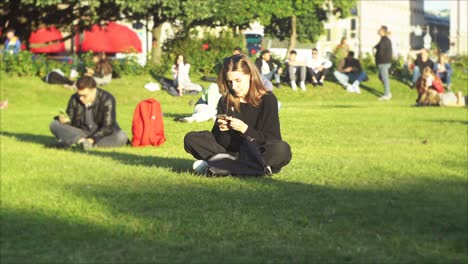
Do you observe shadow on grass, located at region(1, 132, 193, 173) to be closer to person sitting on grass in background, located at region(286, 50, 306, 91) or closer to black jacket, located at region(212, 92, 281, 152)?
black jacket, located at region(212, 92, 281, 152)

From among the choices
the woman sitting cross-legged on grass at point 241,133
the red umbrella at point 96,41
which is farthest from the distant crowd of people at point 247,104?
the red umbrella at point 96,41

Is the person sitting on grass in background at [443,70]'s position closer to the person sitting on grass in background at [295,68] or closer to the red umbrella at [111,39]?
the person sitting on grass in background at [295,68]

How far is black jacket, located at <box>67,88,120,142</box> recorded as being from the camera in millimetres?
18195

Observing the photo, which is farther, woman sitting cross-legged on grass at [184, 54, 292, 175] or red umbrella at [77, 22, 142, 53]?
red umbrella at [77, 22, 142, 53]

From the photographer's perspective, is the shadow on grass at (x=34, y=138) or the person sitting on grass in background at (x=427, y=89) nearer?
the shadow on grass at (x=34, y=138)

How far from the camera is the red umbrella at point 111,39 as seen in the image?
74.2 m

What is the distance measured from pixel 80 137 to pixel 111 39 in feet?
197

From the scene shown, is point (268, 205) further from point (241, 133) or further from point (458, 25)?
point (458, 25)

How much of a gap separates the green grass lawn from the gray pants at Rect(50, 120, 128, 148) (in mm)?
4024

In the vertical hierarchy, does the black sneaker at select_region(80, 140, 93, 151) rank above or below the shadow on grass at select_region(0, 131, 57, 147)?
above

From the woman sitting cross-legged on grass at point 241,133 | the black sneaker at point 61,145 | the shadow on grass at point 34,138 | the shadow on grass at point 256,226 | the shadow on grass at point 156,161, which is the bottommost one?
the shadow on grass at point 34,138

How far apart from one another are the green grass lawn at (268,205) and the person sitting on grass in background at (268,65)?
0.29 meters

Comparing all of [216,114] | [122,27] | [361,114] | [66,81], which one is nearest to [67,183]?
[216,114]

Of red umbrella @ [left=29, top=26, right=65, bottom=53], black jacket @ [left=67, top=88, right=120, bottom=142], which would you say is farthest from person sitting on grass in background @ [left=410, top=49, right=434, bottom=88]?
red umbrella @ [left=29, top=26, right=65, bottom=53]
